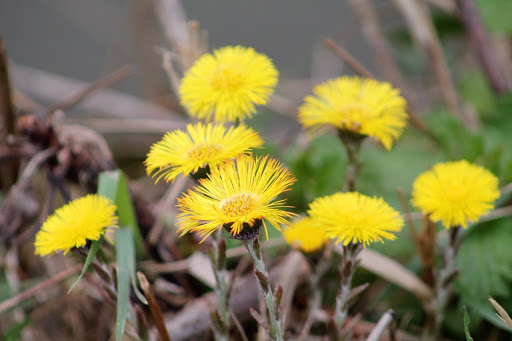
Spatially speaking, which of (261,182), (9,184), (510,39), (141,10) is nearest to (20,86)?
(141,10)

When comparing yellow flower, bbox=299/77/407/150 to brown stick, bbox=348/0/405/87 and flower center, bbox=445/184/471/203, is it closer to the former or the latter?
flower center, bbox=445/184/471/203

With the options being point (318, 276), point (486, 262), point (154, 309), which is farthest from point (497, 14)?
point (154, 309)

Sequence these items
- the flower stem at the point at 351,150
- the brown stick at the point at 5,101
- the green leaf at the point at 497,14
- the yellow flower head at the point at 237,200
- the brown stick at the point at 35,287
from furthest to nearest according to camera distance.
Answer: the green leaf at the point at 497,14
the brown stick at the point at 5,101
the brown stick at the point at 35,287
the flower stem at the point at 351,150
the yellow flower head at the point at 237,200

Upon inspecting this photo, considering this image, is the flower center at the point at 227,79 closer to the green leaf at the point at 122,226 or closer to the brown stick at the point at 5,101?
the green leaf at the point at 122,226

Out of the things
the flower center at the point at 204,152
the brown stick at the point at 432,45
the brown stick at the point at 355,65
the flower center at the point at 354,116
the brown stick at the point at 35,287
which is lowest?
the brown stick at the point at 35,287

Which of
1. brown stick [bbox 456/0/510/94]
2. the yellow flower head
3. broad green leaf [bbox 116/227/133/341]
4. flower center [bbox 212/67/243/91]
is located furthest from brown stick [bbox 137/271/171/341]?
brown stick [bbox 456/0/510/94]

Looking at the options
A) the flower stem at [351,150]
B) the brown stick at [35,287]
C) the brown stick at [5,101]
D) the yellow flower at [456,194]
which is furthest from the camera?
the brown stick at [5,101]

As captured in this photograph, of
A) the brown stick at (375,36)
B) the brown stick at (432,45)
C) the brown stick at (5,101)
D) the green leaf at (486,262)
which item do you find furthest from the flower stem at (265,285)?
the brown stick at (375,36)

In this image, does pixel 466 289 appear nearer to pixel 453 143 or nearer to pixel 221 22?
pixel 453 143
